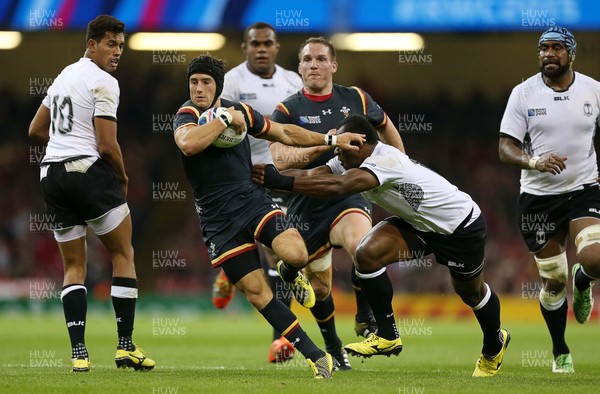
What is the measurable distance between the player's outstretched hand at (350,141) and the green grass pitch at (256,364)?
1806 mm

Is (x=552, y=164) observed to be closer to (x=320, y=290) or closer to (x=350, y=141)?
(x=350, y=141)

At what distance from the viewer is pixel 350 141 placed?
7.59 m

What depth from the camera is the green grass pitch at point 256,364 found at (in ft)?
22.1

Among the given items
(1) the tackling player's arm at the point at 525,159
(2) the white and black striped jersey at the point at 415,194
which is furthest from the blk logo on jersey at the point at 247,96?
(2) the white and black striped jersey at the point at 415,194

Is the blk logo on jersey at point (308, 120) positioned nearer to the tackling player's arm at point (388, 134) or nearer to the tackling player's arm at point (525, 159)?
the tackling player's arm at point (388, 134)

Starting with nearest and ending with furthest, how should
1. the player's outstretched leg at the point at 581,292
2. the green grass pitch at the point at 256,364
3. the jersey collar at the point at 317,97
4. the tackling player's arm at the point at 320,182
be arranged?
the green grass pitch at the point at 256,364
the tackling player's arm at the point at 320,182
the player's outstretched leg at the point at 581,292
the jersey collar at the point at 317,97

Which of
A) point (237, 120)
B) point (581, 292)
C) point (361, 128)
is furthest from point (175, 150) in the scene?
point (237, 120)

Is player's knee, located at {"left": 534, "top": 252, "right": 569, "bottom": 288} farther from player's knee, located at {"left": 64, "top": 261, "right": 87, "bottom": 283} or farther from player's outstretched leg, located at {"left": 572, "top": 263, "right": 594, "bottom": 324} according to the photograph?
player's knee, located at {"left": 64, "top": 261, "right": 87, "bottom": 283}

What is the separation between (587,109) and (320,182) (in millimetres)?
2811

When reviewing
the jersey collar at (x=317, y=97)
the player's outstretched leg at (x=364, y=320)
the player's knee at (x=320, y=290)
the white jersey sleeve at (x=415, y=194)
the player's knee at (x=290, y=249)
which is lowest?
the player's outstretched leg at (x=364, y=320)

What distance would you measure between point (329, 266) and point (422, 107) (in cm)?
1887

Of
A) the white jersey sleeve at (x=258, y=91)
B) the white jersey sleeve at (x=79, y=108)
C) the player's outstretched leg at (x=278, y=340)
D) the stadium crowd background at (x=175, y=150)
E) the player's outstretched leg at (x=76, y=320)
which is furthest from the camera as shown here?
the stadium crowd background at (x=175, y=150)

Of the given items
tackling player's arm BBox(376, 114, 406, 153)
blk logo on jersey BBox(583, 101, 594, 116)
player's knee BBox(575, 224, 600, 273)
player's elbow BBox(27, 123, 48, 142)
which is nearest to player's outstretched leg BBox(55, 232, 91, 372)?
player's elbow BBox(27, 123, 48, 142)

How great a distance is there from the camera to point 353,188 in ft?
24.5
